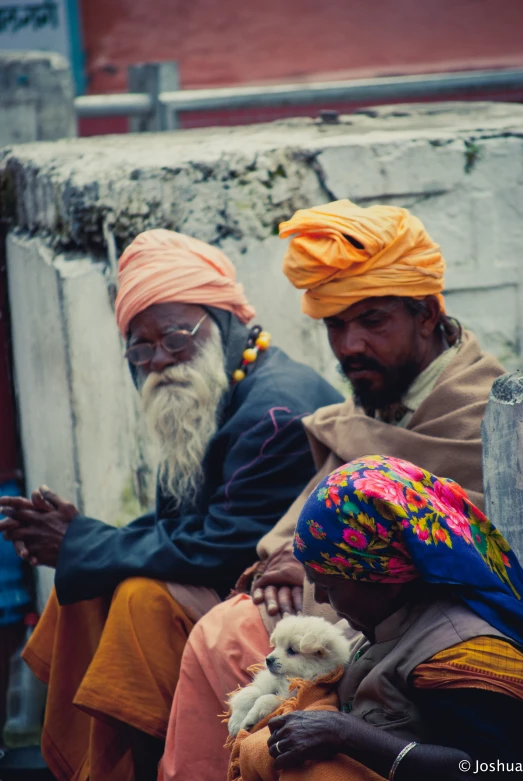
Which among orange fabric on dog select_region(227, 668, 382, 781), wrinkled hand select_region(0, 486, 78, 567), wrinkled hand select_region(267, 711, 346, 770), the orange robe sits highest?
wrinkled hand select_region(267, 711, 346, 770)

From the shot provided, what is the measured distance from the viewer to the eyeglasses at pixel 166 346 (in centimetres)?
404

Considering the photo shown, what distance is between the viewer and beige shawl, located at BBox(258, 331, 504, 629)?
129 inches

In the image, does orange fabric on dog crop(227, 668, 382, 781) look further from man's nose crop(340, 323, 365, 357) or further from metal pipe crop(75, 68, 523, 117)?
metal pipe crop(75, 68, 523, 117)

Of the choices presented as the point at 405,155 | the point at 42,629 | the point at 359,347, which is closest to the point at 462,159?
the point at 405,155

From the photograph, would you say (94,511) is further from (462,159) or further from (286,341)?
(462,159)

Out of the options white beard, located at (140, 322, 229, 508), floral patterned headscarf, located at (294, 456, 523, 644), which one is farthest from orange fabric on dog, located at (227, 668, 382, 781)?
white beard, located at (140, 322, 229, 508)

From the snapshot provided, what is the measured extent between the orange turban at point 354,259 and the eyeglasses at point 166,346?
60 centimetres

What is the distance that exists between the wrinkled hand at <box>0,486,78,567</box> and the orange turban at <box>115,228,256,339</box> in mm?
688

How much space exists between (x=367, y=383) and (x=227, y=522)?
2.29 feet

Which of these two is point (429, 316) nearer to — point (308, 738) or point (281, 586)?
point (281, 586)

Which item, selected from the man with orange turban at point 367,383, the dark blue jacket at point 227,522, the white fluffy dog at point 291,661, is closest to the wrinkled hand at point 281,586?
the man with orange turban at point 367,383

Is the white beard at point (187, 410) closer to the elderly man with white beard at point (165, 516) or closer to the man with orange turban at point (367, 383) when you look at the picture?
the elderly man with white beard at point (165, 516)

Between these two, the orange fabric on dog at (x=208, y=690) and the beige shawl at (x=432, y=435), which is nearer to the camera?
the orange fabric on dog at (x=208, y=690)

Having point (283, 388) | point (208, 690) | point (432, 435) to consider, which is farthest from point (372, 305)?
point (208, 690)
